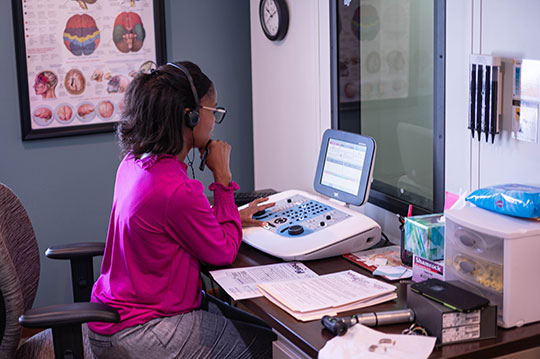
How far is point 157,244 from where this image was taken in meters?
1.81

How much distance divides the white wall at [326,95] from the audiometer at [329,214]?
224 mm

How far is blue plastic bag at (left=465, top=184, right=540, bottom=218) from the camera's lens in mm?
1524

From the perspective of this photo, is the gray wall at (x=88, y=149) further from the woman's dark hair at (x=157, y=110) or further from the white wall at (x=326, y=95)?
the woman's dark hair at (x=157, y=110)

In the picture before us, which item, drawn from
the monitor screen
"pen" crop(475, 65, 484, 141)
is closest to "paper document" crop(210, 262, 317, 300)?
the monitor screen

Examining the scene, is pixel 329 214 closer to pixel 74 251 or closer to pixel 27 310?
pixel 74 251

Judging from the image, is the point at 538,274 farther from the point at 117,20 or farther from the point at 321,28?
the point at 117,20

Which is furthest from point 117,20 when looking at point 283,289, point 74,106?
point 283,289

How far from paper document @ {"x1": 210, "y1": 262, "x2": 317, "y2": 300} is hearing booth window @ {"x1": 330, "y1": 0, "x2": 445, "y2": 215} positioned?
0.50m

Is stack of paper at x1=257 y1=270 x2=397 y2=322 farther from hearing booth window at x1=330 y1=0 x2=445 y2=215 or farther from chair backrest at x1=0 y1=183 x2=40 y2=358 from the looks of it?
chair backrest at x1=0 y1=183 x2=40 y2=358

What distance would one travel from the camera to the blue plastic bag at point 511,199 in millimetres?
1524

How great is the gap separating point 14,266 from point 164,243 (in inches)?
16.5

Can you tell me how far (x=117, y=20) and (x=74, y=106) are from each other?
1.45 feet

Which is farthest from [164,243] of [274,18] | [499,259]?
[274,18]

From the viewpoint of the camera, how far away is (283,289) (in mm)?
1727
